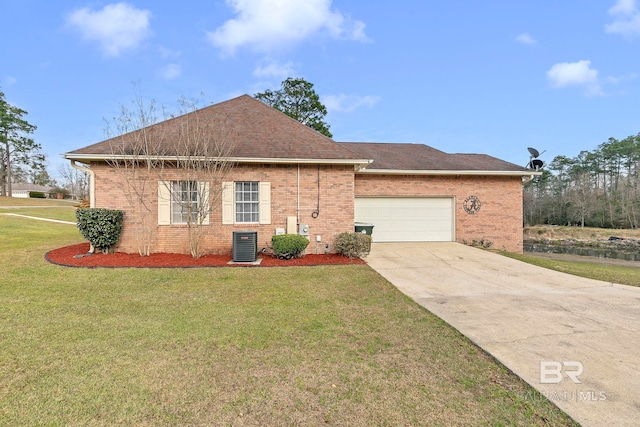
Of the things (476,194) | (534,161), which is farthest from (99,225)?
(534,161)

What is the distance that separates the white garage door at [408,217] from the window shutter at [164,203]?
6.90 m

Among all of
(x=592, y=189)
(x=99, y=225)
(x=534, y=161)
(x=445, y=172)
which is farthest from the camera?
(x=592, y=189)

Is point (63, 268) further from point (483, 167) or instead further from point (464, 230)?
point (483, 167)

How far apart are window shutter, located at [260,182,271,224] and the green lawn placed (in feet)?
12.4

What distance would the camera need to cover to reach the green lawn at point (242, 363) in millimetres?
2258

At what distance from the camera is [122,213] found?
8625 millimetres

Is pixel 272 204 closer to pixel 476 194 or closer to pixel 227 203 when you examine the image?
pixel 227 203

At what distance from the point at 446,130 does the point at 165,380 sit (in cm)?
2397

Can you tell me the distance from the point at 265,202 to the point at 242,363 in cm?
636

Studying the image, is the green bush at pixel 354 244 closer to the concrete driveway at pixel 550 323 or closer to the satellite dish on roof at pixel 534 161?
the concrete driveway at pixel 550 323

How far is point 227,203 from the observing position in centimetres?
889

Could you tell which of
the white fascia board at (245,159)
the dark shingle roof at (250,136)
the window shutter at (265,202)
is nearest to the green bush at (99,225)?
the white fascia board at (245,159)

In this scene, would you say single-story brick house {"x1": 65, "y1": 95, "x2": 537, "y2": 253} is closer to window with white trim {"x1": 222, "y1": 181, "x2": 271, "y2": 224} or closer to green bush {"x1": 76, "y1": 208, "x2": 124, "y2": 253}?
window with white trim {"x1": 222, "y1": 181, "x2": 271, "y2": 224}

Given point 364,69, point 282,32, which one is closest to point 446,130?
point 364,69
